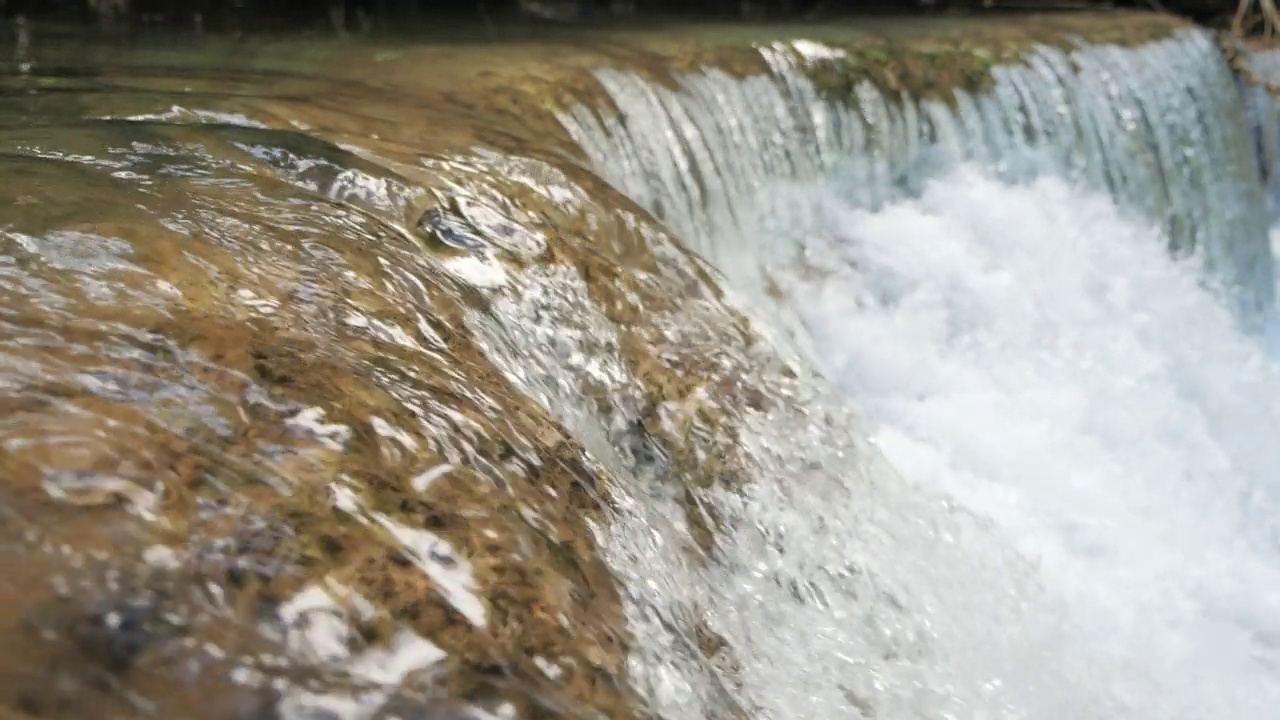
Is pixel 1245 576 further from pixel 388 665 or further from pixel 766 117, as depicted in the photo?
pixel 388 665

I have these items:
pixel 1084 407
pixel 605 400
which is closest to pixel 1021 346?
pixel 1084 407

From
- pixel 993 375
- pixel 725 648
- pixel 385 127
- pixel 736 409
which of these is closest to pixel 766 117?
pixel 993 375

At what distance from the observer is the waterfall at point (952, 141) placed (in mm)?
3994

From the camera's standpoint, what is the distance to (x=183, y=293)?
1559 mm

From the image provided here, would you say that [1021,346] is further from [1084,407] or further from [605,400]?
[605,400]

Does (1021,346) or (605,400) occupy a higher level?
(605,400)

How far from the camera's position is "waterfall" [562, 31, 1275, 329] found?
3.99 m

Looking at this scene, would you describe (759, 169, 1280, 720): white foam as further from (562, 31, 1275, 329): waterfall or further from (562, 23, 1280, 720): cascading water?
(562, 31, 1275, 329): waterfall

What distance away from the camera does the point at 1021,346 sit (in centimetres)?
449

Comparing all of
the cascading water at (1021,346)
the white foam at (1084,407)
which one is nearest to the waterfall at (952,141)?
the cascading water at (1021,346)

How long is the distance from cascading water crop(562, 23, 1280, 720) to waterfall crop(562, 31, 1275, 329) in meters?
0.02

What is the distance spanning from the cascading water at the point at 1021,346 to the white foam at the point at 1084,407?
1 centimetres

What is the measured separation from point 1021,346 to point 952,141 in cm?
133

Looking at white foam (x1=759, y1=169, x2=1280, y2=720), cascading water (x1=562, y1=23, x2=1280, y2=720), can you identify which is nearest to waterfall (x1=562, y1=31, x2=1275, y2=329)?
cascading water (x1=562, y1=23, x2=1280, y2=720)
